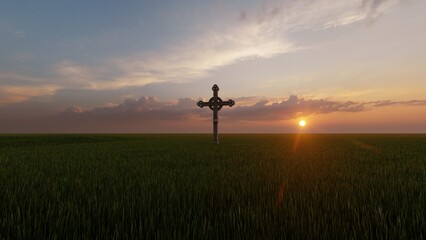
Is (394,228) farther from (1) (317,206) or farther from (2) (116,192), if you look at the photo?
(2) (116,192)

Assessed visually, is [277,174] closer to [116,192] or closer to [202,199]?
[202,199]

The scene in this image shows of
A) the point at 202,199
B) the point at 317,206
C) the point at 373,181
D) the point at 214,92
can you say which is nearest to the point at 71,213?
the point at 202,199

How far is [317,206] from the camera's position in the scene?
12.4 ft

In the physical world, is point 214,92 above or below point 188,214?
above

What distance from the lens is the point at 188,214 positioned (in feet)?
10.7

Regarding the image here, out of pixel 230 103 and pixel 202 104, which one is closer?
pixel 230 103

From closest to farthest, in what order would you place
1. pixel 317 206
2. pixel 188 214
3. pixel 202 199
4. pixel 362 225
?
pixel 362 225
pixel 188 214
pixel 317 206
pixel 202 199

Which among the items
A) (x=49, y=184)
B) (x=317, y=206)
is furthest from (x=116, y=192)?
(x=317, y=206)

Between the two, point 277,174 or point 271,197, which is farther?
point 277,174

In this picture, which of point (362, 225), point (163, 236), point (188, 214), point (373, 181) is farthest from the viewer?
point (373, 181)

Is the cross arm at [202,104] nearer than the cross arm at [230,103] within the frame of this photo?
No

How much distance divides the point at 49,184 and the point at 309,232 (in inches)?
184

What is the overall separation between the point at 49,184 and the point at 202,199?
3071 millimetres

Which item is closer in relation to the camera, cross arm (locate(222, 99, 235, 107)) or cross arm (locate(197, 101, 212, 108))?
cross arm (locate(222, 99, 235, 107))
